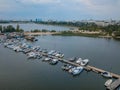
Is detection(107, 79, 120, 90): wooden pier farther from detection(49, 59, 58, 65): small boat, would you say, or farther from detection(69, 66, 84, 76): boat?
detection(49, 59, 58, 65): small boat

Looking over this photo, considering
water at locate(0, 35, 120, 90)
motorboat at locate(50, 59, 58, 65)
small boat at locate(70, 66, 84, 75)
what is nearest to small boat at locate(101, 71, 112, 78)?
water at locate(0, 35, 120, 90)

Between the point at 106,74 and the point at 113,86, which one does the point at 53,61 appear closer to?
the point at 106,74

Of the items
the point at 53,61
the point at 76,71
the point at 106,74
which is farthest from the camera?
the point at 53,61

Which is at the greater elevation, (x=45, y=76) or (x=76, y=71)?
(x=76, y=71)

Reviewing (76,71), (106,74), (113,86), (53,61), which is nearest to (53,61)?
(53,61)

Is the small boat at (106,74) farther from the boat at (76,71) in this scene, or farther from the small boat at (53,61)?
the small boat at (53,61)

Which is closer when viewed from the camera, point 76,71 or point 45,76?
point 45,76

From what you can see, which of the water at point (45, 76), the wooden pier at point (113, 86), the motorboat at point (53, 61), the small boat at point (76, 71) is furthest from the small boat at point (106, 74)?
the motorboat at point (53, 61)

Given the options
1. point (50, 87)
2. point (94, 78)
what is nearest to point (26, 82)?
point (50, 87)

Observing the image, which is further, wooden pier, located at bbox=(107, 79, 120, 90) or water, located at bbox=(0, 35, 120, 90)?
water, located at bbox=(0, 35, 120, 90)

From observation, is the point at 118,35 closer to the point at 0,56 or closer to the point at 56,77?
the point at 0,56

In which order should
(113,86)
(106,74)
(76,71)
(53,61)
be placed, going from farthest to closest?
(53,61) → (76,71) → (106,74) → (113,86)
